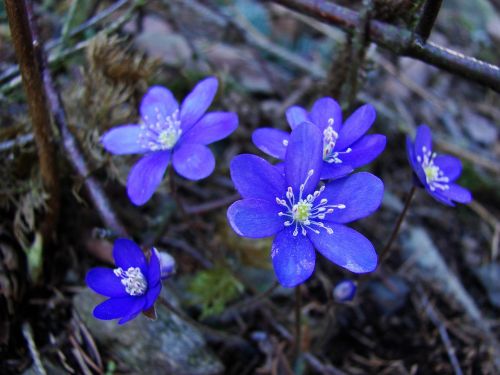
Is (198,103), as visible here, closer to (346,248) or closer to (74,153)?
(74,153)

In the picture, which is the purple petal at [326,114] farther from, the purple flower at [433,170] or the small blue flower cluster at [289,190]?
the purple flower at [433,170]

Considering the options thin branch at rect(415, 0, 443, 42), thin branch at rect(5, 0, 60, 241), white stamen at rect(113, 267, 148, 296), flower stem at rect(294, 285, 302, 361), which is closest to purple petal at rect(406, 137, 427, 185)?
thin branch at rect(415, 0, 443, 42)

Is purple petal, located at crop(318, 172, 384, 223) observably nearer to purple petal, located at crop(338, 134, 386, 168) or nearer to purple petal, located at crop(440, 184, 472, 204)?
purple petal, located at crop(338, 134, 386, 168)

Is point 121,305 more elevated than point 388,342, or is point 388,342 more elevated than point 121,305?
point 121,305

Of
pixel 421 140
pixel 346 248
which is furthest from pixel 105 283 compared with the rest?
pixel 421 140

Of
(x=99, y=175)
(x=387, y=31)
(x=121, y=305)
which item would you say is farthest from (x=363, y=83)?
(x=121, y=305)

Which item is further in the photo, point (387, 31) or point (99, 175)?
point (99, 175)

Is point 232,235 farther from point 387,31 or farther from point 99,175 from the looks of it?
point 387,31

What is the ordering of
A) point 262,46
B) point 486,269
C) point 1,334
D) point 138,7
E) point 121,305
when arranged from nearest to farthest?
1. point 121,305
2. point 1,334
3. point 138,7
4. point 486,269
5. point 262,46
